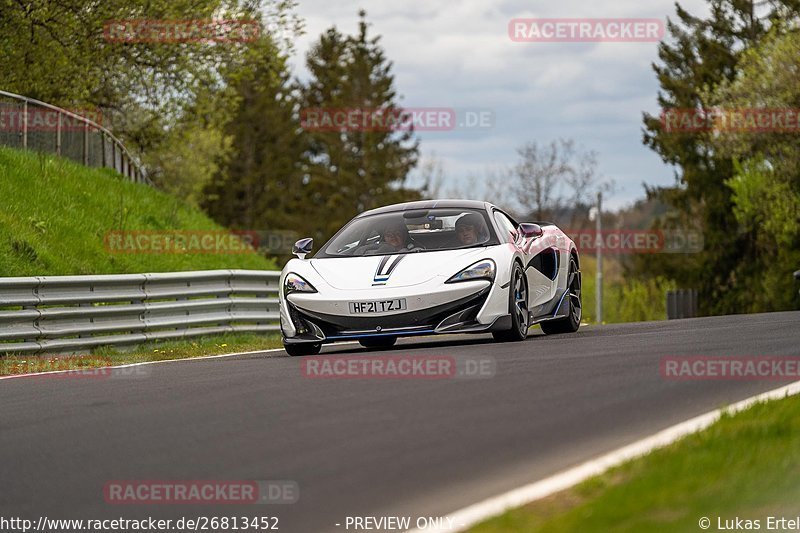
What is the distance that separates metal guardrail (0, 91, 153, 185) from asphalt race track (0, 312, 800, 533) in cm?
1430

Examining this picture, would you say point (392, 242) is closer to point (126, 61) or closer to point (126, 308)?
point (126, 308)

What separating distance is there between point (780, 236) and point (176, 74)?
89.3 ft

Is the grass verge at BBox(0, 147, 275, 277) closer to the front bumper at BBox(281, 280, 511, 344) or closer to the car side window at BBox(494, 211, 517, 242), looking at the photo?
the front bumper at BBox(281, 280, 511, 344)

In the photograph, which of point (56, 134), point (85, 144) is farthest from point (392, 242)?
point (85, 144)

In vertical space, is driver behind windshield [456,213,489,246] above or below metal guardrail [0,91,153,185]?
below

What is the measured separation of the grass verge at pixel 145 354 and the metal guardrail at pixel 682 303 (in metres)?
41.2

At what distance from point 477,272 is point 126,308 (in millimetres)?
5536

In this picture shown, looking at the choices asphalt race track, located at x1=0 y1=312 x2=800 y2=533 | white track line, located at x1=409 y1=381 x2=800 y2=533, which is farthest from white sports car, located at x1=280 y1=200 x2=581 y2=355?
white track line, located at x1=409 y1=381 x2=800 y2=533

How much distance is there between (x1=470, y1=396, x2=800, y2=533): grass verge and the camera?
15.5 feet

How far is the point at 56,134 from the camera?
82.7 ft

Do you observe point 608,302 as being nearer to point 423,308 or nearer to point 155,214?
point 155,214

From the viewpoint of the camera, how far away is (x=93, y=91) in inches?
1284

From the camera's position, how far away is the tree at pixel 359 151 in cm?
7275

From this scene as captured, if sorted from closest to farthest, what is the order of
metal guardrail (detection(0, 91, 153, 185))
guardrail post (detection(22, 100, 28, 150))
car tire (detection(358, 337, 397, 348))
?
car tire (detection(358, 337, 397, 348)) → metal guardrail (detection(0, 91, 153, 185)) → guardrail post (detection(22, 100, 28, 150))
